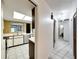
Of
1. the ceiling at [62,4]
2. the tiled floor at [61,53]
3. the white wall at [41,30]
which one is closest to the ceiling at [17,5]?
the white wall at [41,30]

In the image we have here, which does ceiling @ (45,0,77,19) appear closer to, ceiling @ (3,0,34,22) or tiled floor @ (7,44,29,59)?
ceiling @ (3,0,34,22)

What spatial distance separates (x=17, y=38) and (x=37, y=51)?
4.67m

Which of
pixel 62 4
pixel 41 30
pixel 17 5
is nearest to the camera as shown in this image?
pixel 41 30

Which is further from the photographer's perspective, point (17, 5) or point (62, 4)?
point (62, 4)

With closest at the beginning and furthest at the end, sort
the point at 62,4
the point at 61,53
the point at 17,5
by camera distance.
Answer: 1. the point at 17,5
2. the point at 62,4
3. the point at 61,53

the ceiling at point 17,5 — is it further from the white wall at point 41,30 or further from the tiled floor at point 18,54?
the tiled floor at point 18,54

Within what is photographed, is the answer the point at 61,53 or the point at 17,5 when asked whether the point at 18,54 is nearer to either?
the point at 61,53

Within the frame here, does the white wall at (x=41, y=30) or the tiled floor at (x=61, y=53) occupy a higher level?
the white wall at (x=41, y=30)

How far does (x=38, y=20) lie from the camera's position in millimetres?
2406

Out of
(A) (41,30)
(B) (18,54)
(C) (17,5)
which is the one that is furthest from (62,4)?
(B) (18,54)

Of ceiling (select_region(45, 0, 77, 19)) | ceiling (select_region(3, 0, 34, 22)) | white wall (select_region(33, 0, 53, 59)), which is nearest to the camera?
white wall (select_region(33, 0, 53, 59))

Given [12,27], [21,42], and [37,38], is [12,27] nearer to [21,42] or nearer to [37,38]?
[21,42]

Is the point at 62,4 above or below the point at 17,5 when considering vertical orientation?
above

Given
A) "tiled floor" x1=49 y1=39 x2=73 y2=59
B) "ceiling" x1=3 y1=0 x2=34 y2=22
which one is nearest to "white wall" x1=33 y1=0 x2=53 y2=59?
"ceiling" x1=3 y1=0 x2=34 y2=22
